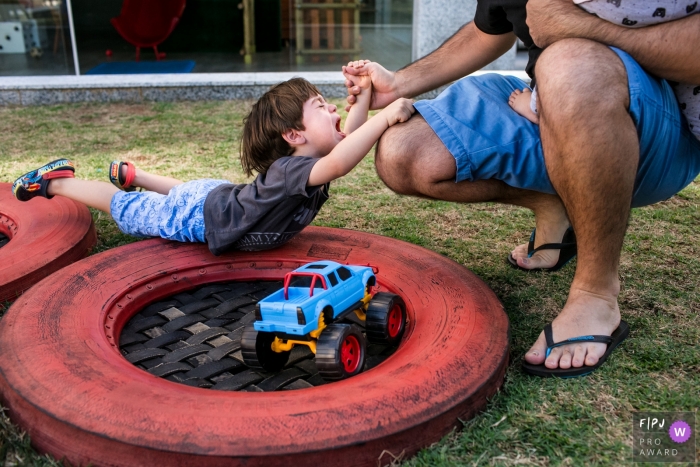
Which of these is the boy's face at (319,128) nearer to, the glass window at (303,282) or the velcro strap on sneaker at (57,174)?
the glass window at (303,282)

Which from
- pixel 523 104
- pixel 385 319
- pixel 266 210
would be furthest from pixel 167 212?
pixel 523 104

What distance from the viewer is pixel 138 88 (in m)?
5.21

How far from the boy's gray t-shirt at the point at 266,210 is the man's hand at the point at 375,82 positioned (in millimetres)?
376

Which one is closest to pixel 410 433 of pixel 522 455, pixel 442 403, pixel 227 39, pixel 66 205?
pixel 442 403

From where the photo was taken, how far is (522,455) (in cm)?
133

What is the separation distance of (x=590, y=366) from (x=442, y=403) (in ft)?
1.58

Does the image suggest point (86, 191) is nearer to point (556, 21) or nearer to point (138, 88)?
point (556, 21)

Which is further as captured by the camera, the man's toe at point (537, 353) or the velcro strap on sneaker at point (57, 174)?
the velcro strap on sneaker at point (57, 174)

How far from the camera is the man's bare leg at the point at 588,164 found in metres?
1.57

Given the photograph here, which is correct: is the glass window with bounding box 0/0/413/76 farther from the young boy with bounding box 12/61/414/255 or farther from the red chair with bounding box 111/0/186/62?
the young boy with bounding box 12/61/414/255

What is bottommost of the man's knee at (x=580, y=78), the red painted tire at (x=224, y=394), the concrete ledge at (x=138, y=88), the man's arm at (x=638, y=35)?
the concrete ledge at (x=138, y=88)

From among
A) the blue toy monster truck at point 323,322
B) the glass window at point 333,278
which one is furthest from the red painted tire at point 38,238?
the glass window at point 333,278

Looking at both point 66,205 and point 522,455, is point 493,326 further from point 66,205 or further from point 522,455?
point 66,205

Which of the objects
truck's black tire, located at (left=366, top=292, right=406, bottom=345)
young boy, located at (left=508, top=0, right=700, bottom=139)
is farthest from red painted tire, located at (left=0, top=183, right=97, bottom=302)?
young boy, located at (left=508, top=0, right=700, bottom=139)
